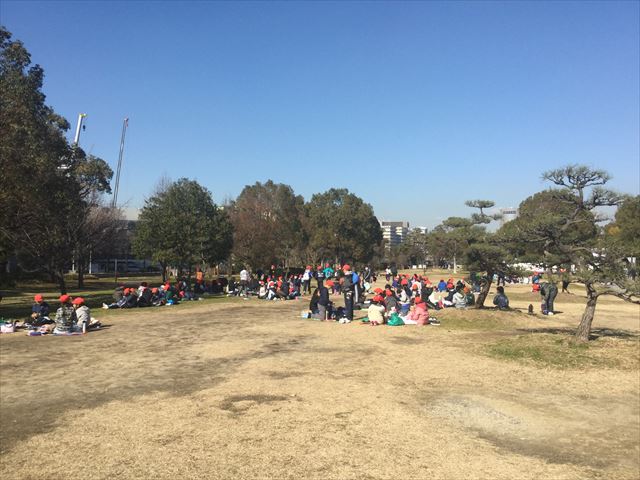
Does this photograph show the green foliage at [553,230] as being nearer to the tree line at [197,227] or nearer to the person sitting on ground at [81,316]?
the tree line at [197,227]

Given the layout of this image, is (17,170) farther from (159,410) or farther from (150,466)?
(150,466)

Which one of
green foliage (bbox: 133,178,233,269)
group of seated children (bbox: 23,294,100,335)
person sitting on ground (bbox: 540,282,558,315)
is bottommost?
group of seated children (bbox: 23,294,100,335)

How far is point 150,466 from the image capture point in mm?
4902

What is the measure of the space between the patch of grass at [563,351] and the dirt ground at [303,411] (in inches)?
10.0

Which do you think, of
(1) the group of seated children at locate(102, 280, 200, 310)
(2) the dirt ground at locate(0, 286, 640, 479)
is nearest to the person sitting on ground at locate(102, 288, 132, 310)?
(1) the group of seated children at locate(102, 280, 200, 310)

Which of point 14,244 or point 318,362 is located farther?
point 14,244

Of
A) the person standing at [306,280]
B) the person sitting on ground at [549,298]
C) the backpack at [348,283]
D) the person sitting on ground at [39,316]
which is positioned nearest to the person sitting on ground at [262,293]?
the person standing at [306,280]

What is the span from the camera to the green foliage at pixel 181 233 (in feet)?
91.2

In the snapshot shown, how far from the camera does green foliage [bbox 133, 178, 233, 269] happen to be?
2781 cm

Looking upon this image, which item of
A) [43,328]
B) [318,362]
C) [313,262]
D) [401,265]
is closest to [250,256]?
[313,262]

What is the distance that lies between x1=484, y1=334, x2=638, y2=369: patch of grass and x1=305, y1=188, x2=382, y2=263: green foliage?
39667mm

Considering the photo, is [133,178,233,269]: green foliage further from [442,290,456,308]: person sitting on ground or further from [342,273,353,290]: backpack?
[442,290,456,308]: person sitting on ground

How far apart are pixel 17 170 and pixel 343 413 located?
653 inches

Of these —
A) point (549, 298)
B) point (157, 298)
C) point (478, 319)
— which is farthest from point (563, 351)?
point (157, 298)
